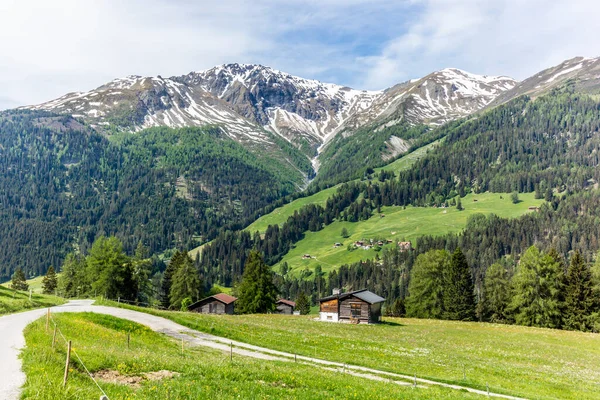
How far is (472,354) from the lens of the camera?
5041 cm

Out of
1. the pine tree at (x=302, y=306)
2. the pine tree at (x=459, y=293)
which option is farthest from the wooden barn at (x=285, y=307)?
the pine tree at (x=459, y=293)

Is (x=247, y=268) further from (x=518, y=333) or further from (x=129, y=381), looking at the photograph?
(x=129, y=381)

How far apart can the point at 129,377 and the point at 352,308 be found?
2989 inches

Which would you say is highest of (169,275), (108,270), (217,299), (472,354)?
(108,270)

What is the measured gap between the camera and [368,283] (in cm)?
19200

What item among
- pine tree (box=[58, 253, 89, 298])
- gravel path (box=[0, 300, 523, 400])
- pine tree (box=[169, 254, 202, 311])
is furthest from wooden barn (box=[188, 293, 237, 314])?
gravel path (box=[0, 300, 523, 400])

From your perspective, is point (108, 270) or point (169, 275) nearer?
point (108, 270)

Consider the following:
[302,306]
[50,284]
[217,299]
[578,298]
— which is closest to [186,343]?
[217,299]

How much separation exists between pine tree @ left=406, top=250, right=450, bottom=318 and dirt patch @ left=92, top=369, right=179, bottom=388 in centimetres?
9021

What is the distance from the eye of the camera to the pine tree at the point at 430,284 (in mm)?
100750

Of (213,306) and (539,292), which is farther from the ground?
(539,292)

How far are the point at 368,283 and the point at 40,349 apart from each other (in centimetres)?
18119

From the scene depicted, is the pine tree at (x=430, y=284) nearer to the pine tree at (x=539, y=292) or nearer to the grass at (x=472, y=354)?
the pine tree at (x=539, y=292)

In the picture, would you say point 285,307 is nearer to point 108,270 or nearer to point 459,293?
point 459,293
